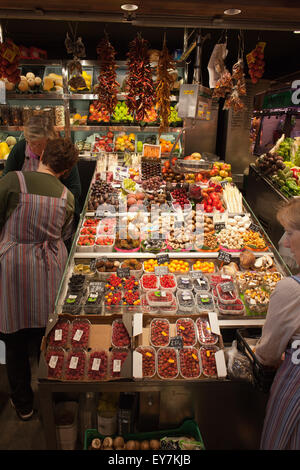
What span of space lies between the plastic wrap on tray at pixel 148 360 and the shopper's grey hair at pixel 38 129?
7.11ft

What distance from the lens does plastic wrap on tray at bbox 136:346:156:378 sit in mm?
2252

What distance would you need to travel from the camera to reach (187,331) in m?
2.52

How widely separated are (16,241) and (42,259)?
26 cm

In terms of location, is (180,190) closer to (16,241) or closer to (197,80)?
(197,80)

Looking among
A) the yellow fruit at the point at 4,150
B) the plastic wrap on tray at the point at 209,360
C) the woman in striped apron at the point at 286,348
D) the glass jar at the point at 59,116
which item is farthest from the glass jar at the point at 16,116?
the woman in striped apron at the point at 286,348

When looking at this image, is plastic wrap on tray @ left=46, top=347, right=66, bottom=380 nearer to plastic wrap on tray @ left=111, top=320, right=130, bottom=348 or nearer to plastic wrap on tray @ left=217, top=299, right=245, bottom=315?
plastic wrap on tray @ left=111, top=320, right=130, bottom=348

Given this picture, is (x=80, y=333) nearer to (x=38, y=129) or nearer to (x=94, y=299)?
(x=94, y=299)

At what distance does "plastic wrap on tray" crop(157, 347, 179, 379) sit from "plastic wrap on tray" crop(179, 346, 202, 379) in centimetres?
4

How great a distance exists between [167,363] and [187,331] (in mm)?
316

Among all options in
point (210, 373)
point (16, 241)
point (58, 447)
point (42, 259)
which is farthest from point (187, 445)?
point (16, 241)

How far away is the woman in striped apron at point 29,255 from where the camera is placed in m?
2.66

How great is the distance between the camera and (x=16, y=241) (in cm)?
277

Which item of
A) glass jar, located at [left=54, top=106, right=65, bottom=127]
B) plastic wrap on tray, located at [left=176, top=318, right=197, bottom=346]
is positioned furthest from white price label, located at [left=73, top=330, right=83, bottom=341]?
glass jar, located at [left=54, top=106, right=65, bottom=127]

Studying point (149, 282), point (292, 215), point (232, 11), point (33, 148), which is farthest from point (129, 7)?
point (149, 282)
